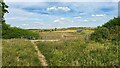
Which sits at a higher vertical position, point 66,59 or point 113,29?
point 66,59

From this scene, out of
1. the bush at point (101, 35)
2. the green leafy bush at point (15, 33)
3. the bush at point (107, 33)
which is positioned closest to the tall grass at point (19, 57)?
the bush at point (107, 33)

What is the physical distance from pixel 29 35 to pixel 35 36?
127 centimetres

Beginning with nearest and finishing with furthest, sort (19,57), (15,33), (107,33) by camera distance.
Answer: (19,57), (107,33), (15,33)

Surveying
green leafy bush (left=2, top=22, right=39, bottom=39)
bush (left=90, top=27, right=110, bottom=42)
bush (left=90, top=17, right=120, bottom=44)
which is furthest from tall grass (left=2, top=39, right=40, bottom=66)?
green leafy bush (left=2, top=22, right=39, bottom=39)

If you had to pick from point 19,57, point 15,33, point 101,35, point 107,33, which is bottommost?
point 15,33

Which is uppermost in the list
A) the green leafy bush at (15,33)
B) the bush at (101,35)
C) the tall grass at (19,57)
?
the tall grass at (19,57)

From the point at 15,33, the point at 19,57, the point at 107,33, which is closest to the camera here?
the point at 19,57

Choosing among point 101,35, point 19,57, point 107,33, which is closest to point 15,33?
point 101,35

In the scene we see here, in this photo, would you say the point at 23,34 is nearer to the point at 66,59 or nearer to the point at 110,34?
the point at 110,34

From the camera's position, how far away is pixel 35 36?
200 ft

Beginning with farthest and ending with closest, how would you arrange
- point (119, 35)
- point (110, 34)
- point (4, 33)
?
point (4, 33) → point (110, 34) → point (119, 35)

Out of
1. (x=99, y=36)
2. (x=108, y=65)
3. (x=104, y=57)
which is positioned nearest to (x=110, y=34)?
(x=99, y=36)

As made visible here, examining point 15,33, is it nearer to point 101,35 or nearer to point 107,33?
point 101,35

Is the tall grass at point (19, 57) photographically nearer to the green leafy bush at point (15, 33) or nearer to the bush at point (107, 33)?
the bush at point (107, 33)
